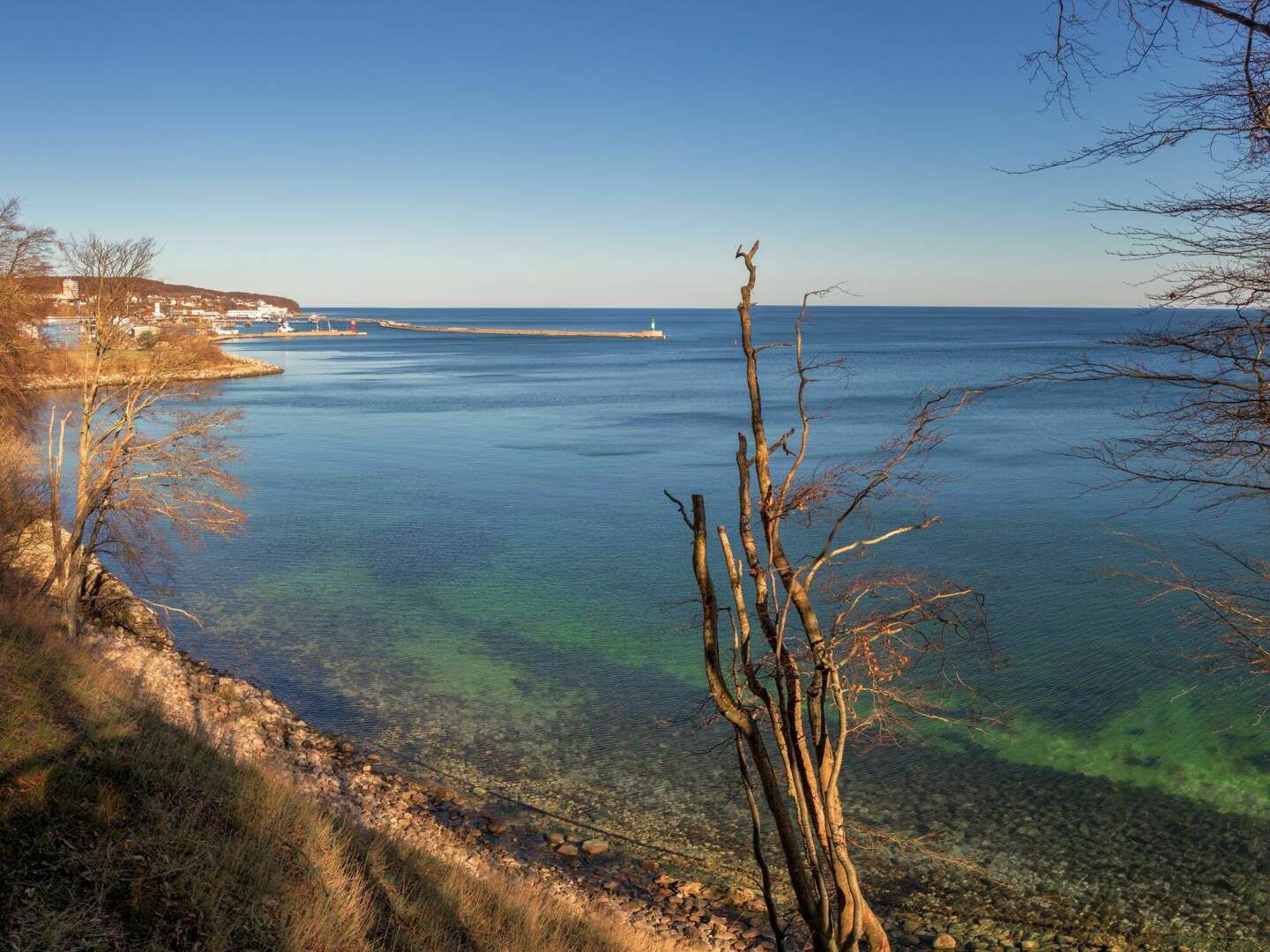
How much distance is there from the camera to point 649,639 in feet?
64.4

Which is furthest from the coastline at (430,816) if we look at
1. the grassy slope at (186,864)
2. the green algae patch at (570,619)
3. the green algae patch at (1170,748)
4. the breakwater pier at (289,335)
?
the breakwater pier at (289,335)

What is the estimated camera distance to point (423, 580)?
2405 cm

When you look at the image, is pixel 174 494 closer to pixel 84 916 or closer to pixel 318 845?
pixel 318 845

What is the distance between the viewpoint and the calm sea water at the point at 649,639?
12.9 m

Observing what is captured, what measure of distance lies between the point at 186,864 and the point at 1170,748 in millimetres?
14391

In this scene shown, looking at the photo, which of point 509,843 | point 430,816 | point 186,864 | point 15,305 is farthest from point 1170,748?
point 15,305

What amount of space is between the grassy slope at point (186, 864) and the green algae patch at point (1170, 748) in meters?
8.11

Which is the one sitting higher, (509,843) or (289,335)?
(289,335)

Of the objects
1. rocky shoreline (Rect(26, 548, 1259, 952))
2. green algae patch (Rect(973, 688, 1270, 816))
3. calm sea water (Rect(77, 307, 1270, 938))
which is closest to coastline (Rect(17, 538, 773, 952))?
rocky shoreline (Rect(26, 548, 1259, 952))

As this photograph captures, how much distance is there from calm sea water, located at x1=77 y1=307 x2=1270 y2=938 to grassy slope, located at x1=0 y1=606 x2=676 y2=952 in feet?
13.0

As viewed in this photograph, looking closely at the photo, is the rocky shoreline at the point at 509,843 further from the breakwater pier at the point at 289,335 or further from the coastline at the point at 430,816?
the breakwater pier at the point at 289,335

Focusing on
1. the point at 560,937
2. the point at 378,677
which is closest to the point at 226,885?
the point at 560,937

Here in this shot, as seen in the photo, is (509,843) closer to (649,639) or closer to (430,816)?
(430,816)

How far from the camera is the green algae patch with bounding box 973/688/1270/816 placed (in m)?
13.5
